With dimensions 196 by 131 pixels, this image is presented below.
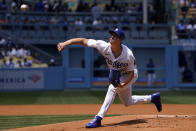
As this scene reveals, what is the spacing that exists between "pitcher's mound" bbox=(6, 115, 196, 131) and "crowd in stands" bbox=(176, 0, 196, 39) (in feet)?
51.2

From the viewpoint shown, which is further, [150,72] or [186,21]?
[186,21]

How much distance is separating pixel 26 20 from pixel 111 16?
5.06 metres

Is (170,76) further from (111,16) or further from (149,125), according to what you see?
(149,125)

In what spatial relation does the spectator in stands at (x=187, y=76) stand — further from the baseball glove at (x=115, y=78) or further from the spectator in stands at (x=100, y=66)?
the baseball glove at (x=115, y=78)

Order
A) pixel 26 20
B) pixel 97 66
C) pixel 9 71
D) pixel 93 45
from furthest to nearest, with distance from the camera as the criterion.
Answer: pixel 26 20 < pixel 97 66 < pixel 9 71 < pixel 93 45

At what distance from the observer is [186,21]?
25.4 meters

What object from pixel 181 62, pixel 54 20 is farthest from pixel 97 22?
pixel 181 62

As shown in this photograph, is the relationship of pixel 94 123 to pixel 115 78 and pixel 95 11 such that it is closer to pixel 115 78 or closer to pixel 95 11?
pixel 115 78

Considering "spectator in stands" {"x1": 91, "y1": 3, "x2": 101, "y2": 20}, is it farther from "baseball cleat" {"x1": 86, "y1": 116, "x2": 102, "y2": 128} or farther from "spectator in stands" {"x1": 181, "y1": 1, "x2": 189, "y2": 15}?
"baseball cleat" {"x1": 86, "y1": 116, "x2": 102, "y2": 128}

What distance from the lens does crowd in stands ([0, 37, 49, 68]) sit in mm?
22633

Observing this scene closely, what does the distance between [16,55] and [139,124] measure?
15.8 m

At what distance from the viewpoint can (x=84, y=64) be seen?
2322cm

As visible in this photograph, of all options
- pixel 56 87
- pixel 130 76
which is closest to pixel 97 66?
pixel 56 87

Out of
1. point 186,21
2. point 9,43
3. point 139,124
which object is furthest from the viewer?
point 186,21
